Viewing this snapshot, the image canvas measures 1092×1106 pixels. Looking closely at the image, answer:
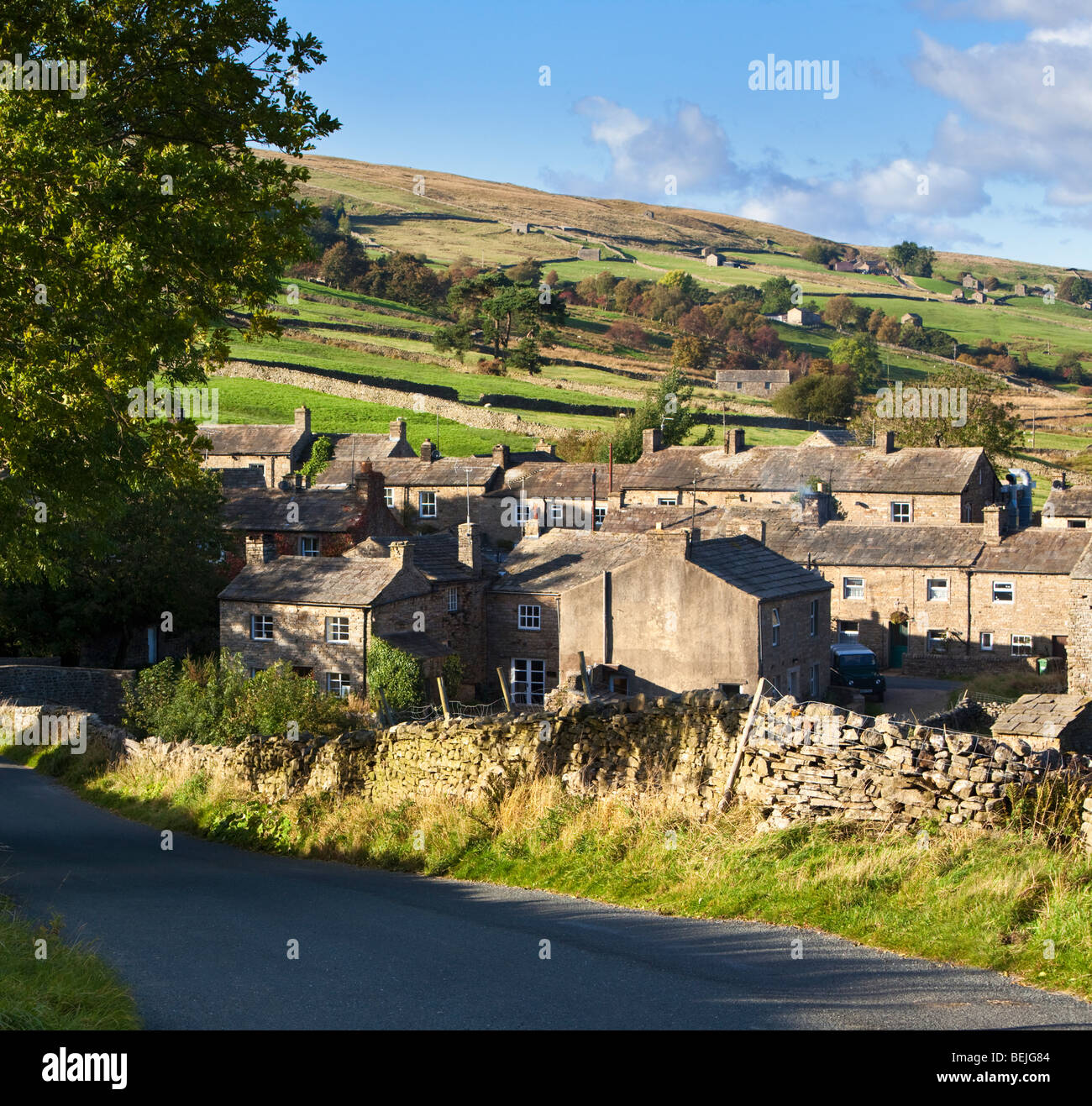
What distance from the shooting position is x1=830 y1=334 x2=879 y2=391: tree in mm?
140250

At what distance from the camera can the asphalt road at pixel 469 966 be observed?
913 cm

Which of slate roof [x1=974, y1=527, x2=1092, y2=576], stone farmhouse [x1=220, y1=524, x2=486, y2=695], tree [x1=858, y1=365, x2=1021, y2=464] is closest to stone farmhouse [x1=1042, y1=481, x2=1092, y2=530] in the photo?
slate roof [x1=974, y1=527, x2=1092, y2=576]

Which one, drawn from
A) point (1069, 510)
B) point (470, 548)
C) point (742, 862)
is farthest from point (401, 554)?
point (1069, 510)

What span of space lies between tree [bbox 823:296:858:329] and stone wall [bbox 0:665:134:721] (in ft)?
517

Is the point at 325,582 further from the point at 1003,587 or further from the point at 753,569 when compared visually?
the point at 1003,587

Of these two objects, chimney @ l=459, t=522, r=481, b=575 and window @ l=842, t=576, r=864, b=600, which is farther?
window @ l=842, t=576, r=864, b=600

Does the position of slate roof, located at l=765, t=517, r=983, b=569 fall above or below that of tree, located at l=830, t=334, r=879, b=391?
below

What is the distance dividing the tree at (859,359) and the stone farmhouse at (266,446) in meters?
78.8

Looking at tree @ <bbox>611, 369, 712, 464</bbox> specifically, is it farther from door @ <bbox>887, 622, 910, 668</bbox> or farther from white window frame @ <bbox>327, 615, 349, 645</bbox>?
white window frame @ <bbox>327, 615, 349, 645</bbox>

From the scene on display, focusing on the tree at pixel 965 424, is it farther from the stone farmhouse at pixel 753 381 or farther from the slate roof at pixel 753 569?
the slate roof at pixel 753 569

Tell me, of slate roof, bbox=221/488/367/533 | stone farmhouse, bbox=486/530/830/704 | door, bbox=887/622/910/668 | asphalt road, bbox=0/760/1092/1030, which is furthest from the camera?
door, bbox=887/622/910/668

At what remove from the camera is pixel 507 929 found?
12250 mm

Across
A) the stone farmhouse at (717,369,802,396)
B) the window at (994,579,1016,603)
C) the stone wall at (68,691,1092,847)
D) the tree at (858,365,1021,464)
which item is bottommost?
the stone wall at (68,691,1092,847)
